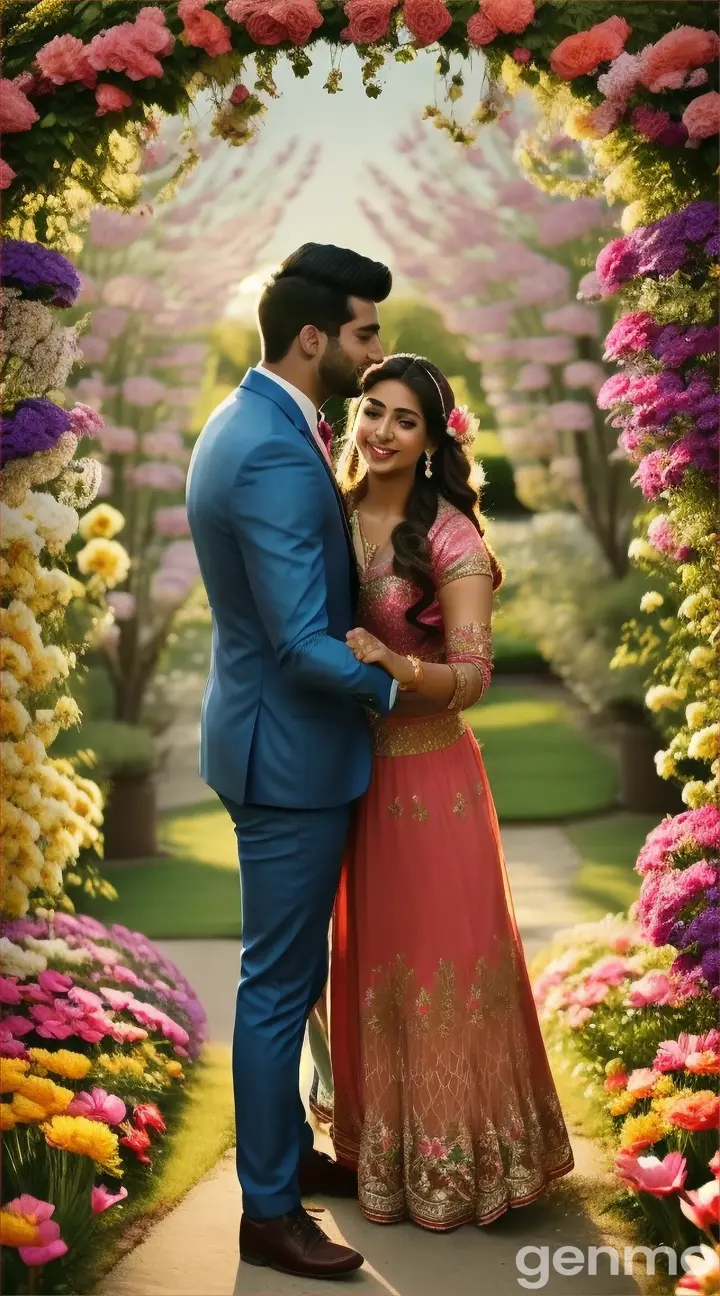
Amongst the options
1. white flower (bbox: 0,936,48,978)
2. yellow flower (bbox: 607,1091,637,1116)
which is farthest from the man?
white flower (bbox: 0,936,48,978)

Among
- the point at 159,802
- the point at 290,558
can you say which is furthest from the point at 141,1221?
the point at 159,802

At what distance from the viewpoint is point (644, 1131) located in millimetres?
3367

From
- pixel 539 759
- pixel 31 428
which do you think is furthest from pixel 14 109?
pixel 539 759

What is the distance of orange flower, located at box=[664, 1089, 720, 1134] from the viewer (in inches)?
128

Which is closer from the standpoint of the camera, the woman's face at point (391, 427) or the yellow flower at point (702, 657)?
the woman's face at point (391, 427)

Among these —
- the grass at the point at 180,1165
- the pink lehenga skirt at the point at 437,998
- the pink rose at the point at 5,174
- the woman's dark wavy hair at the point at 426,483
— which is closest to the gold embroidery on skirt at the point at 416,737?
the pink lehenga skirt at the point at 437,998

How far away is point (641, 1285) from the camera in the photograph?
312 cm

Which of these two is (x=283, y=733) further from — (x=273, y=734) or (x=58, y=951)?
(x=58, y=951)

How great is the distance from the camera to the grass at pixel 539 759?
7.85 m

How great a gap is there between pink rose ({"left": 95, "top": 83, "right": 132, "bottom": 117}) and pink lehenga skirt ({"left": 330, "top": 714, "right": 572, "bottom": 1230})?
5.51 feet

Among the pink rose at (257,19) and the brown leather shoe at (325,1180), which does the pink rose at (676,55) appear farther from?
the brown leather shoe at (325,1180)

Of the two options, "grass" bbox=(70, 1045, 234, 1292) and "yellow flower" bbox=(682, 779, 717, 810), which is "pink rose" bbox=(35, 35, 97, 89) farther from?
"grass" bbox=(70, 1045, 234, 1292)

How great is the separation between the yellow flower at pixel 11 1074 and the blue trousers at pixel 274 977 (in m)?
0.64

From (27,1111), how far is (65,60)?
253 cm
